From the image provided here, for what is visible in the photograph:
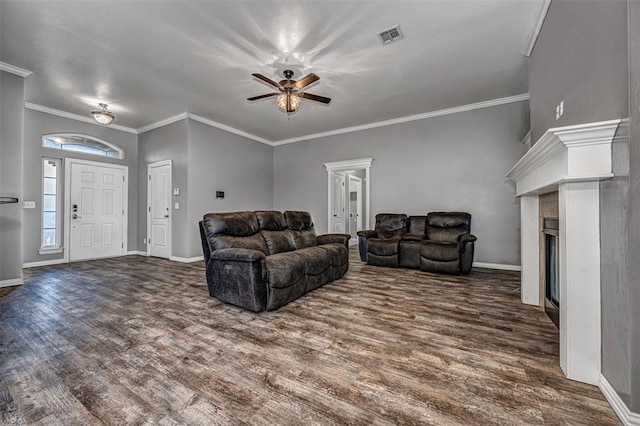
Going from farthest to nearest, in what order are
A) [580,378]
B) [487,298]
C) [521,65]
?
[521,65] < [487,298] < [580,378]

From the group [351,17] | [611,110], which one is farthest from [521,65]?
[611,110]

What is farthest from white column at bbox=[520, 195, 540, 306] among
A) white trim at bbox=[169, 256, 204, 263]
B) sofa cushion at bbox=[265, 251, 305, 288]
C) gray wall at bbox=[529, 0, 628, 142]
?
white trim at bbox=[169, 256, 204, 263]

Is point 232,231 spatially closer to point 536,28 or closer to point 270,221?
point 270,221

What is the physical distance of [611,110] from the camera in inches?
55.7

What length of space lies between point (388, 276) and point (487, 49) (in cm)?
317

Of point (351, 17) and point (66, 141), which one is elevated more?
point (351, 17)

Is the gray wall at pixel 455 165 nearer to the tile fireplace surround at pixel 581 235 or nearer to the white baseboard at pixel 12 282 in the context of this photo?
the tile fireplace surround at pixel 581 235

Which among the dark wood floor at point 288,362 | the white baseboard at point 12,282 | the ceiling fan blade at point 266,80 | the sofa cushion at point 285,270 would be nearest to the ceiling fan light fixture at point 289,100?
the ceiling fan blade at point 266,80

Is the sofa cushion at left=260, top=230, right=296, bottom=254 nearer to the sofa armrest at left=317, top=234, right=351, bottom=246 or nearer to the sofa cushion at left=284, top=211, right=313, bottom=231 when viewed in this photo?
the sofa cushion at left=284, top=211, right=313, bottom=231

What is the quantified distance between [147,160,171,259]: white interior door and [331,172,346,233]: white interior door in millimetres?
3631

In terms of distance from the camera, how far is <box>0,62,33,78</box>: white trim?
3.37 meters

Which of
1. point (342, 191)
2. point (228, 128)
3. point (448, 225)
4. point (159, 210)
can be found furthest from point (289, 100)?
point (342, 191)

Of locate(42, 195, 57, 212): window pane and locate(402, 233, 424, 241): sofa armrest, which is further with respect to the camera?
locate(42, 195, 57, 212): window pane

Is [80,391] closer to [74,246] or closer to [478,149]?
[74,246]
